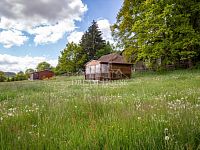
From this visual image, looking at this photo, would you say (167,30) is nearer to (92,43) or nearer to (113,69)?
(113,69)

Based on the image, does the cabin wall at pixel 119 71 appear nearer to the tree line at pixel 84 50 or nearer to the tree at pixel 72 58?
the tree line at pixel 84 50

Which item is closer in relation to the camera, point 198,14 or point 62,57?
point 198,14

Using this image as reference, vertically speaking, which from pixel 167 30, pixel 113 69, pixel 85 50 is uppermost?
pixel 85 50

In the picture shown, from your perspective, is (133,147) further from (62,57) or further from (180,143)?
(62,57)

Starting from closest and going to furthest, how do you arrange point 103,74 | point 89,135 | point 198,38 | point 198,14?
point 89,135 < point 198,38 < point 198,14 < point 103,74

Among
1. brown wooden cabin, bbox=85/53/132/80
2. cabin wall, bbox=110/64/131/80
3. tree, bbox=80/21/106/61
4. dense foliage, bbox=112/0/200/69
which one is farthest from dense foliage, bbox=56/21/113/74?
dense foliage, bbox=112/0/200/69

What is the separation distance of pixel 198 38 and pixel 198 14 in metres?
7.23

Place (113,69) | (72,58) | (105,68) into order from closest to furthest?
(113,69), (105,68), (72,58)

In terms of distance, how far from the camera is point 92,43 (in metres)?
94.7

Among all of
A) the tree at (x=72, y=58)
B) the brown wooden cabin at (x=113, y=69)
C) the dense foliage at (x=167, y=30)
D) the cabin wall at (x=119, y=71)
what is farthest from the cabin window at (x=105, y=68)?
the tree at (x=72, y=58)

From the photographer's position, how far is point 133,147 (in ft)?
15.4

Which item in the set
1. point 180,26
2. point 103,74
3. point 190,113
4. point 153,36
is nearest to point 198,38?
point 180,26

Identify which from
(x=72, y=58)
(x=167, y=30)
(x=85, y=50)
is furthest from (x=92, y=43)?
(x=167, y=30)

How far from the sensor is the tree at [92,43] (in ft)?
310
